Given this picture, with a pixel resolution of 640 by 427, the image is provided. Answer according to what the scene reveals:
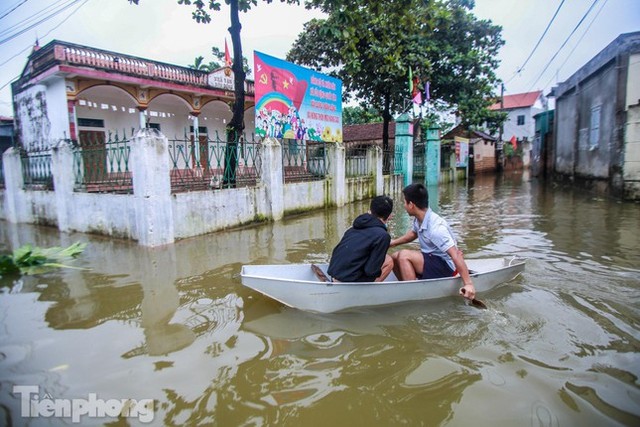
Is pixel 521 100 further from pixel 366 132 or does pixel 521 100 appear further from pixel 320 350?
pixel 320 350

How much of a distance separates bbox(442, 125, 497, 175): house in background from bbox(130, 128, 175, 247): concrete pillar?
26774 millimetres

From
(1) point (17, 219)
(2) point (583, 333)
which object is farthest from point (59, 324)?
(1) point (17, 219)

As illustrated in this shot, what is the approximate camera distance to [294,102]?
11.3 meters

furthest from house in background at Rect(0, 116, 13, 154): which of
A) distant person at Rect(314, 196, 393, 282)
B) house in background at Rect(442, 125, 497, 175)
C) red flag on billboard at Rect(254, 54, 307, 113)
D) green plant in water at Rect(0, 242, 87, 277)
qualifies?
house in background at Rect(442, 125, 497, 175)

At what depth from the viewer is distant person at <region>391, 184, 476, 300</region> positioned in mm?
3905

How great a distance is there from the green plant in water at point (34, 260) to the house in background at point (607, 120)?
13847 mm

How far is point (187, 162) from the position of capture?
7.62m

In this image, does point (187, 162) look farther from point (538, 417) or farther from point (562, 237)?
point (562, 237)

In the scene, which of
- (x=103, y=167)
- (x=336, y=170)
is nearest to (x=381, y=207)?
(x=103, y=167)

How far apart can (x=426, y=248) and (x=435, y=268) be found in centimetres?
28

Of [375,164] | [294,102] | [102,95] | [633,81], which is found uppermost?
[102,95]

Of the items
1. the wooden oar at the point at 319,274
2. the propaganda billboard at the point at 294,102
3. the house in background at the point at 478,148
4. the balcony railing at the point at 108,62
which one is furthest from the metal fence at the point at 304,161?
the house in background at the point at 478,148

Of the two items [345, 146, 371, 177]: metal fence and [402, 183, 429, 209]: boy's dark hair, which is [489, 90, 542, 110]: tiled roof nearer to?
[345, 146, 371, 177]: metal fence

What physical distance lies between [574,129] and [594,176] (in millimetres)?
3703
